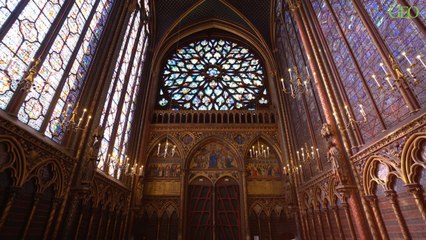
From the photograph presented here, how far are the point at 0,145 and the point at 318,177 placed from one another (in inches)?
447

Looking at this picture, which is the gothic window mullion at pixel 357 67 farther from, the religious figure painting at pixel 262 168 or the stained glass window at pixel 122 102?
the stained glass window at pixel 122 102

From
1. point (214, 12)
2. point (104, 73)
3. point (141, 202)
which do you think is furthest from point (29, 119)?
point (214, 12)

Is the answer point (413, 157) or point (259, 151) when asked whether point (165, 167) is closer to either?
point (259, 151)

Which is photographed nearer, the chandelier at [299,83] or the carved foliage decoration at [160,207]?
the chandelier at [299,83]

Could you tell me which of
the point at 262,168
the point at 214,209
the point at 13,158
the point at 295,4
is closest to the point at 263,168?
the point at 262,168

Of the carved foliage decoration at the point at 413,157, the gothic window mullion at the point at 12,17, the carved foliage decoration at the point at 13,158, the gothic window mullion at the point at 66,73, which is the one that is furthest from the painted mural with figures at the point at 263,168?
the gothic window mullion at the point at 12,17

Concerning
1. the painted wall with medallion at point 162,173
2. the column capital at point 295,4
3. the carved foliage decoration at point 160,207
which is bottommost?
the carved foliage decoration at point 160,207

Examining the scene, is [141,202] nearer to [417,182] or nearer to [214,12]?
[417,182]

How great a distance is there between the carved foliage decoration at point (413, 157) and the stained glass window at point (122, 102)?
10206 millimetres

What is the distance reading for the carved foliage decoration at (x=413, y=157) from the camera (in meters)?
5.28

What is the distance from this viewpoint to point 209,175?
606 inches

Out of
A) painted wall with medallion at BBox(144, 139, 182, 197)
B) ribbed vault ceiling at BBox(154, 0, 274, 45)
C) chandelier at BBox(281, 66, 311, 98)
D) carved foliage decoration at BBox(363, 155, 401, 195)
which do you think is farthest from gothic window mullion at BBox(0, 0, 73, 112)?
ribbed vault ceiling at BBox(154, 0, 274, 45)

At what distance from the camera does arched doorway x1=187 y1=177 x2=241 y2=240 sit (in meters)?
13.9

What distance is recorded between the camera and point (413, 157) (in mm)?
5449
